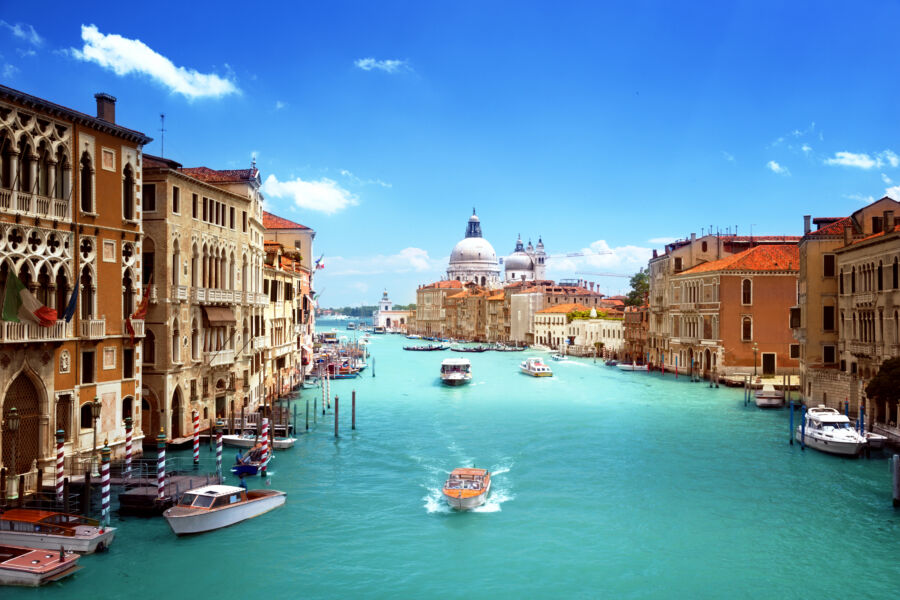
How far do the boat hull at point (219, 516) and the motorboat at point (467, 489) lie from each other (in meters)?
3.93

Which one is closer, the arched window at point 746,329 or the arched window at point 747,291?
the arched window at point 747,291

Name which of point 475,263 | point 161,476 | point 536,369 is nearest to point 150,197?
point 161,476

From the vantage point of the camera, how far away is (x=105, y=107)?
64.3 ft

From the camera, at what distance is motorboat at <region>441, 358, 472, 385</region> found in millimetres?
47531

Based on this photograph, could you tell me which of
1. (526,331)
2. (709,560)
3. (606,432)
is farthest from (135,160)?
(526,331)

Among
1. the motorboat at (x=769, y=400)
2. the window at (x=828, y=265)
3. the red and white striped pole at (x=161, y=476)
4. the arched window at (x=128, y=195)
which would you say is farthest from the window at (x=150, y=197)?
the motorboat at (x=769, y=400)

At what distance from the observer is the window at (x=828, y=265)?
29.6 meters

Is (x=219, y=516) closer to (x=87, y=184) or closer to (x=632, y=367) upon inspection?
(x=87, y=184)

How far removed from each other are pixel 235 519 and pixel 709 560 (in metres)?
9.52

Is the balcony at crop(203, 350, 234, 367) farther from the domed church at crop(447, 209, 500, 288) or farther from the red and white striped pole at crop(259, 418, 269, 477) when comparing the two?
the domed church at crop(447, 209, 500, 288)

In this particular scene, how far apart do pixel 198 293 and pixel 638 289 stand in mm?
65437

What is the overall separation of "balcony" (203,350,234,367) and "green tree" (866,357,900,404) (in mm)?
19507

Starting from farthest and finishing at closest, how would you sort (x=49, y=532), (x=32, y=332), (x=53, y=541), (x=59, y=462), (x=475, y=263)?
(x=475, y=263)
(x=59, y=462)
(x=32, y=332)
(x=49, y=532)
(x=53, y=541)

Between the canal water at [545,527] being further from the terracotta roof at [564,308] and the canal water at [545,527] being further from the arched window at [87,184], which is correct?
the terracotta roof at [564,308]
